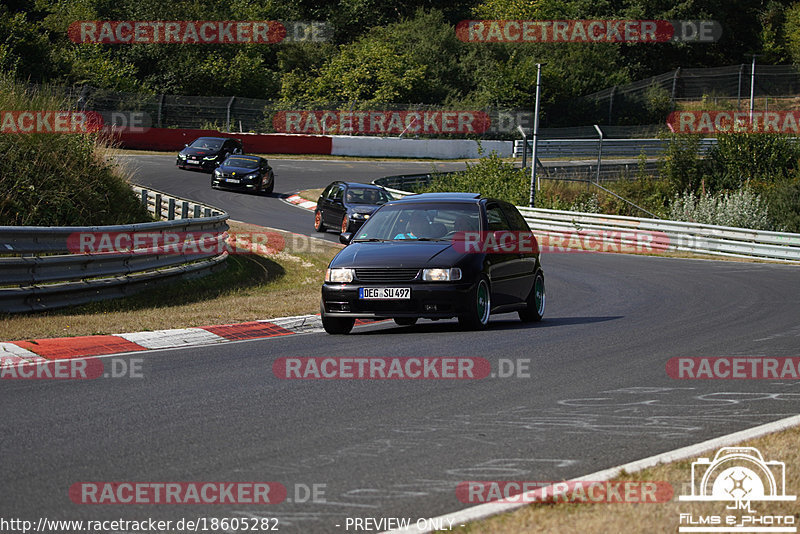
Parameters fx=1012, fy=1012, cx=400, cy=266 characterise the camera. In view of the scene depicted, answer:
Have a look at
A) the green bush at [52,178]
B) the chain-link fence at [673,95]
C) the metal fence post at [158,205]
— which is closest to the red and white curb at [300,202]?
the metal fence post at [158,205]

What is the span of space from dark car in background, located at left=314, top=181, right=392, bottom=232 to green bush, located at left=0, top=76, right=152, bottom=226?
890 cm

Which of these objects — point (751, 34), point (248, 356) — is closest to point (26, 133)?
point (248, 356)

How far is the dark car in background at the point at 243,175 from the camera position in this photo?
36656mm

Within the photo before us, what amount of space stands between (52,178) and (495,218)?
319 inches

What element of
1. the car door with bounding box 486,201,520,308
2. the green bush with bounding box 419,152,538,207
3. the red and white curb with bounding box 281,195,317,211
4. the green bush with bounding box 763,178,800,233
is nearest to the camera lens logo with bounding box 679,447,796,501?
the car door with bounding box 486,201,520,308

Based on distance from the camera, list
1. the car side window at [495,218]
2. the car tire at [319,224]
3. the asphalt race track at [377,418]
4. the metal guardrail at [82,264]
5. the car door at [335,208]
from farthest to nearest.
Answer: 1. the car tire at [319,224]
2. the car door at [335,208]
3. the metal guardrail at [82,264]
4. the car side window at [495,218]
5. the asphalt race track at [377,418]

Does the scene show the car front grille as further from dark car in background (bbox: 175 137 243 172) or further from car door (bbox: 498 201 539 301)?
dark car in background (bbox: 175 137 243 172)

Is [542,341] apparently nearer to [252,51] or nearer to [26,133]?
[26,133]

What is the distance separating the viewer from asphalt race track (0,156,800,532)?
5.47 metres

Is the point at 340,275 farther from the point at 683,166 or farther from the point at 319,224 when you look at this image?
the point at 683,166

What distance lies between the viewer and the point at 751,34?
8425 cm

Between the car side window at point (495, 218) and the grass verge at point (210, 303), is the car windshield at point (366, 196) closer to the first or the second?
the grass verge at point (210, 303)

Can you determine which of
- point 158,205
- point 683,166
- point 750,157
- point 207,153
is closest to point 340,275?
point 158,205

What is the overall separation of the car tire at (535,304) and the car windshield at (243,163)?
2470 cm
